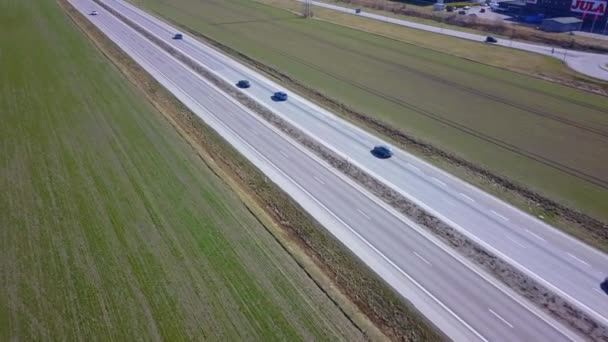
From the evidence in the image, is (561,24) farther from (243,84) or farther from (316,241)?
(316,241)

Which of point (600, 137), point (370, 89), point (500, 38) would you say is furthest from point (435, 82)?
point (500, 38)

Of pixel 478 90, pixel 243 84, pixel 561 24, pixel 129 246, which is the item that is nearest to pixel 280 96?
pixel 243 84

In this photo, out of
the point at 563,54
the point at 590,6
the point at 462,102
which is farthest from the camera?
the point at 590,6

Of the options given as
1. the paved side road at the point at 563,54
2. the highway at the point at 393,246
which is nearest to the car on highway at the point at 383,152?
the highway at the point at 393,246

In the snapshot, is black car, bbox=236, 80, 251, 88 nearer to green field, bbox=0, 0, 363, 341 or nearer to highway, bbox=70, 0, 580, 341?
highway, bbox=70, 0, 580, 341

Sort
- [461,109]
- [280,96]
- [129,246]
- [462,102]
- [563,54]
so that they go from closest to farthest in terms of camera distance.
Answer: [129,246], [461,109], [280,96], [462,102], [563,54]
